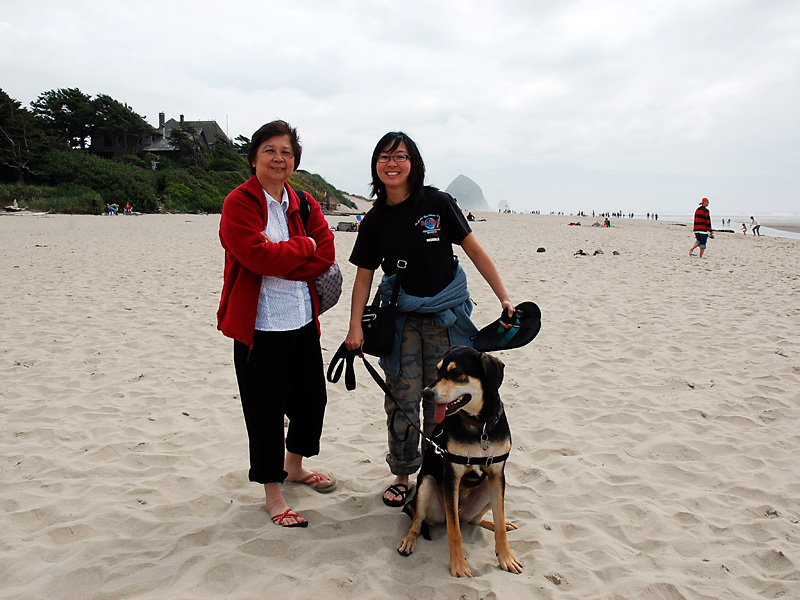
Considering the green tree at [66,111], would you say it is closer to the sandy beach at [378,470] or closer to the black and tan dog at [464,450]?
Result: the sandy beach at [378,470]

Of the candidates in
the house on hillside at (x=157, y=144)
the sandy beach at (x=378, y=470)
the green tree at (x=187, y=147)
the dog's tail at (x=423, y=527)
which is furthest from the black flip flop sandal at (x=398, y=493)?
the house on hillside at (x=157, y=144)

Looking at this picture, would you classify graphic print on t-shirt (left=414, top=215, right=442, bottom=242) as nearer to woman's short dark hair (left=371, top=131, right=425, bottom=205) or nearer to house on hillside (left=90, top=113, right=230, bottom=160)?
woman's short dark hair (left=371, top=131, right=425, bottom=205)

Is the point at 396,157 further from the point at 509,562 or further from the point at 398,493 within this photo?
the point at 509,562

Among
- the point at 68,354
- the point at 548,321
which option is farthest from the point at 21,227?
the point at 548,321

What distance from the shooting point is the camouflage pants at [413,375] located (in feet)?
9.90

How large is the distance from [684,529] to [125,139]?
181ft

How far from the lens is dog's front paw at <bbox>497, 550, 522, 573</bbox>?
2.56 meters

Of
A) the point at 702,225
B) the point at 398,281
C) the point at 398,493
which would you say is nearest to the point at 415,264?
the point at 398,281

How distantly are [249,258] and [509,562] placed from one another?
206 cm

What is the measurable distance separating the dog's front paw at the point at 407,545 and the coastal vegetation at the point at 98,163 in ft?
112

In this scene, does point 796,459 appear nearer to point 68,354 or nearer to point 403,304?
point 403,304

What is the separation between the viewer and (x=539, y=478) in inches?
139

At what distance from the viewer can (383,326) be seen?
117 inches

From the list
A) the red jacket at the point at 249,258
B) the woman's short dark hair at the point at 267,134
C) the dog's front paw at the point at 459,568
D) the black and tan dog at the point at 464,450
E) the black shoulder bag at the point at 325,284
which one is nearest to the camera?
the black and tan dog at the point at 464,450
